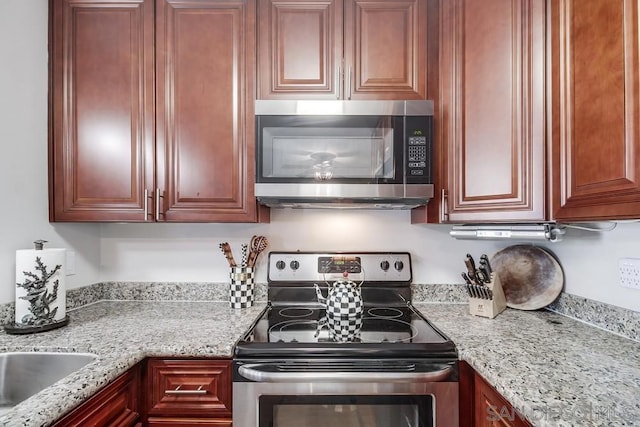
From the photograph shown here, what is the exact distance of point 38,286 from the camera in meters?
1.25

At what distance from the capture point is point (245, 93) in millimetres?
1452

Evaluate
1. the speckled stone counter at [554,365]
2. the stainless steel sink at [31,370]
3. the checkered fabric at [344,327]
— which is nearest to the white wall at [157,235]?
the speckled stone counter at [554,365]

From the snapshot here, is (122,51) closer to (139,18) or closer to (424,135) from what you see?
(139,18)

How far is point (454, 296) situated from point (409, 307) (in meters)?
0.28

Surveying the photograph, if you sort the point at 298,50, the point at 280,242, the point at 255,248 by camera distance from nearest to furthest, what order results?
the point at 298,50 < the point at 255,248 < the point at 280,242

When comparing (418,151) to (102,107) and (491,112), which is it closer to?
(491,112)

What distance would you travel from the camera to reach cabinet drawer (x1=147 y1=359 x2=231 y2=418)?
1121mm

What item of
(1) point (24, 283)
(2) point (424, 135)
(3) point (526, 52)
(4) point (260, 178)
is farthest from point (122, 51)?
(3) point (526, 52)

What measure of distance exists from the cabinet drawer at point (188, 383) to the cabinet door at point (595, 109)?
4.18 ft

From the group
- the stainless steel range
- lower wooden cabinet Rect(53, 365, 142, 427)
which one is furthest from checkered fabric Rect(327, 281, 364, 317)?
lower wooden cabinet Rect(53, 365, 142, 427)

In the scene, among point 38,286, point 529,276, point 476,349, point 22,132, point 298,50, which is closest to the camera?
point 476,349

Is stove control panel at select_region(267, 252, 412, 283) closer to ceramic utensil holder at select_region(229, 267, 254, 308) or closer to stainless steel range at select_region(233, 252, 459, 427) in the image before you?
ceramic utensil holder at select_region(229, 267, 254, 308)

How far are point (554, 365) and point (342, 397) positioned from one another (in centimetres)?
66

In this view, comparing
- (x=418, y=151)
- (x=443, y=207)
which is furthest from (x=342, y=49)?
(x=443, y=207)
